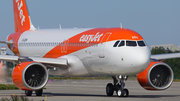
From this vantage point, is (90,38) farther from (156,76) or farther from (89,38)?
(156,76)

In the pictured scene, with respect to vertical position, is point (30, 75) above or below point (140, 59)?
below

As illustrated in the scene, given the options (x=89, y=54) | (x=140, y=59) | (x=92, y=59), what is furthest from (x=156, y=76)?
(x=89, y=54)

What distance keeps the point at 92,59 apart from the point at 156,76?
4.63 m

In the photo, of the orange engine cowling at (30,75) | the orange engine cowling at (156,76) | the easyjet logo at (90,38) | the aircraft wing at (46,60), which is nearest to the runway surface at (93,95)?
the orange engine cowling at (156,76)

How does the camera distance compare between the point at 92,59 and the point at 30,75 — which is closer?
the point at 30,75

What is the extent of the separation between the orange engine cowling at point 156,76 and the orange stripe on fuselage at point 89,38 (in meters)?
2.85

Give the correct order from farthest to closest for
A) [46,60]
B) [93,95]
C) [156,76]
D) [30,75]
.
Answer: [93,95], [156,76], [46,60], [30,75]

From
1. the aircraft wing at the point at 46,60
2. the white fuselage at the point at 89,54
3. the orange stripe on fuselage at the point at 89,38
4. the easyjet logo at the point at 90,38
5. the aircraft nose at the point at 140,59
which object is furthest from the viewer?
the aircraft wing at the point at 46,60

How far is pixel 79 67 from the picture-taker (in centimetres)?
2788

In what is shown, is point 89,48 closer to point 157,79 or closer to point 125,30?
point 125,30

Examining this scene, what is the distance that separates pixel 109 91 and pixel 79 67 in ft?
8.80

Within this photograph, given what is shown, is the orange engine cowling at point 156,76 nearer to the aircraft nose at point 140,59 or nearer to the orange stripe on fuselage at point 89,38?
the orange stripe on fuselage at point 89,38

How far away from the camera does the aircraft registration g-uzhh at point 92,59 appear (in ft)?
82.4

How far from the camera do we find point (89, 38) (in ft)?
91.0
